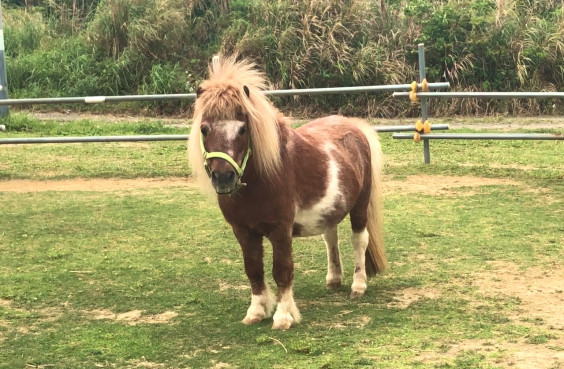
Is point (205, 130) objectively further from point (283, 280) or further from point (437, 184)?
point (437, 184)

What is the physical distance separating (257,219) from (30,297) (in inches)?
71.2

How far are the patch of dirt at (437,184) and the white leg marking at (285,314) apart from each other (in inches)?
163

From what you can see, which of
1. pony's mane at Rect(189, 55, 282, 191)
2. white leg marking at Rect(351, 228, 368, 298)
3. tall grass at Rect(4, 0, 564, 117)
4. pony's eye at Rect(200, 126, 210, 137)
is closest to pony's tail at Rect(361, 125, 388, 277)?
white leg marking at Rect(351, 228, 368, 298)

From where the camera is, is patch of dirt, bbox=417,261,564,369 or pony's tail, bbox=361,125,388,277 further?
pony's tail, bbox=361,125,388,277

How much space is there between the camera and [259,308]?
4738 mm

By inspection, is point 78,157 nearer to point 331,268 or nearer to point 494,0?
point 331,268

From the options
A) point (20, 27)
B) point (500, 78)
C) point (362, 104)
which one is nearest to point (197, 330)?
point (362, 104)

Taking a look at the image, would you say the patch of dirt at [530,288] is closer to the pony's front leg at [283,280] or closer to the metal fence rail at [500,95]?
the pony's front leg at [283,280]

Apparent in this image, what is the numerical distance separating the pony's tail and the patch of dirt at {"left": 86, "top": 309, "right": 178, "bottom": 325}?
1.39 metres

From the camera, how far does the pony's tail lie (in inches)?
215

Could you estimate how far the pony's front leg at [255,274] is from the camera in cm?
466

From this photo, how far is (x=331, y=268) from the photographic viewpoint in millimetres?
5402

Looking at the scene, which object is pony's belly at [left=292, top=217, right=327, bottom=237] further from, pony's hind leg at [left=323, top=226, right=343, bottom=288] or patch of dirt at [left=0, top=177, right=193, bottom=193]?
patch of dirt at [left=0, top=177, right=193, bottom=193]

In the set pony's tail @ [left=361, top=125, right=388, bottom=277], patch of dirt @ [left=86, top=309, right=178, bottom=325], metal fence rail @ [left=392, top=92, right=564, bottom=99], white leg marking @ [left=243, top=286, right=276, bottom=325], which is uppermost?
metal fence rail @ [left=392, top=92, right=564, bottom=99]
